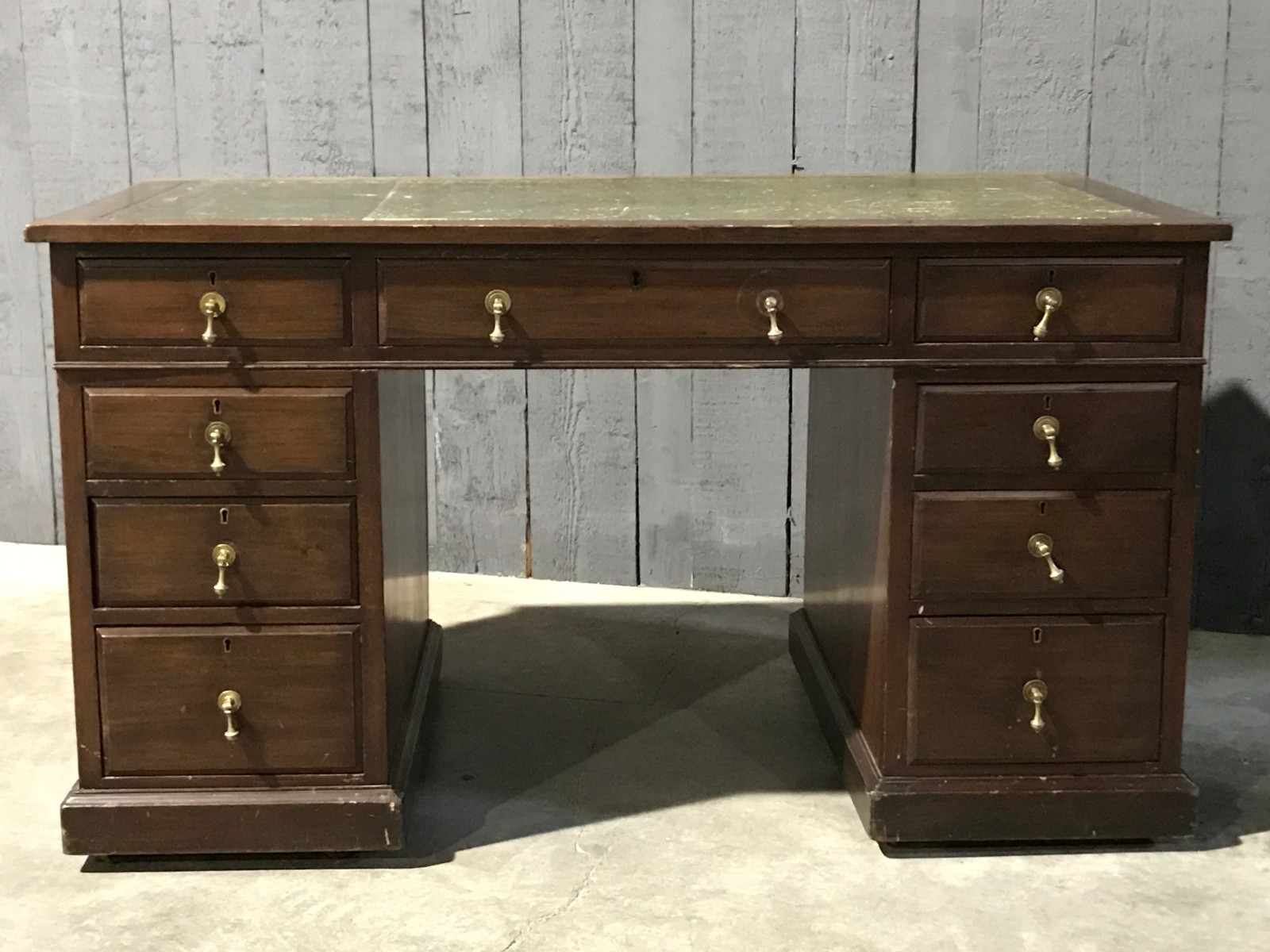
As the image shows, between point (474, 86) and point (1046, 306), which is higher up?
point (474, 86)

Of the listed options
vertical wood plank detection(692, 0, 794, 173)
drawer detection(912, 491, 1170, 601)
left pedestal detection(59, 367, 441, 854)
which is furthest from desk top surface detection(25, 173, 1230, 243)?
vertical wood plank detection(692, 0, 794, 173)

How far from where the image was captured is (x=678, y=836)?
244cm

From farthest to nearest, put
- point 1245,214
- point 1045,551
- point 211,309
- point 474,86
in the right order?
point 474,86, point 1245,214, point 1045,551, point 211,309

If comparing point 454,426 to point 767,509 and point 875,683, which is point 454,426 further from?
point 875,683

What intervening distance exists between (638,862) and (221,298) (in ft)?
3.26

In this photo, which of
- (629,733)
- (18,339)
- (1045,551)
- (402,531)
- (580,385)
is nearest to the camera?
(1045,551)

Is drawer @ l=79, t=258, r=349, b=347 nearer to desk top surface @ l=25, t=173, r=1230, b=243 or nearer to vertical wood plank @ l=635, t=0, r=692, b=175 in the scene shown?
desk top surface @ l=25, t=173, r=1230, b=243

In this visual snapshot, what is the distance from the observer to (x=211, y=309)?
2.21 metres

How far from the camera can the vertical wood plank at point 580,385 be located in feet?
11.2

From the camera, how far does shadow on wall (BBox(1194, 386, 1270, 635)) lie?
329 centimetres

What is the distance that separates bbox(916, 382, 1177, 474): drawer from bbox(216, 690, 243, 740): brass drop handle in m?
1.03

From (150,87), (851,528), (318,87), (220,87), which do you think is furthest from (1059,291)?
(150,87)

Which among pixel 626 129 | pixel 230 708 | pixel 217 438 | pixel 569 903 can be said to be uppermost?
pixel 626 129

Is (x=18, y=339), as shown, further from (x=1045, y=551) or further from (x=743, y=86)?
(x=1045, y=551)
